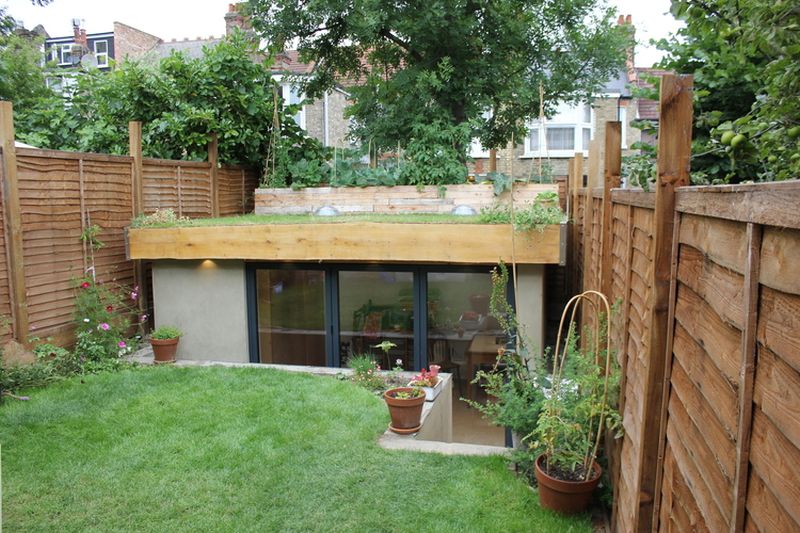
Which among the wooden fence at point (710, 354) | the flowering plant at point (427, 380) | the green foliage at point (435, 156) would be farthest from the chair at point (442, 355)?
the wooden fence at point (710, 354)

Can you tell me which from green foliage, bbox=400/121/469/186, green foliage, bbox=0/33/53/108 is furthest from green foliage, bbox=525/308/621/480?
green foliage, bbox=0/33/53/108

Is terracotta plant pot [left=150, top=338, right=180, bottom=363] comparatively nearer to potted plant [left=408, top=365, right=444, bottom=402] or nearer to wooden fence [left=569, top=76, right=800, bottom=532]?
potted plant [left=408, top=365, right=444, bottom=402]

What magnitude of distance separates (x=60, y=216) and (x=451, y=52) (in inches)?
283

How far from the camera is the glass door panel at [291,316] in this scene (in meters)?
7.92

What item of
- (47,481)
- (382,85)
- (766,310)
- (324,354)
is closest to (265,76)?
(382,85)

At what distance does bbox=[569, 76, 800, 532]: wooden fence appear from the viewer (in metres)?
0.95

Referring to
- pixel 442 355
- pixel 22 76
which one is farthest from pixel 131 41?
pixel 442 355

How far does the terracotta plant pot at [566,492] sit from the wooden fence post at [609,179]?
3.72 ft

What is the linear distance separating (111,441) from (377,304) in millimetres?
3626

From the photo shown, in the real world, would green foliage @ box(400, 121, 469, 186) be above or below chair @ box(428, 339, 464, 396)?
above

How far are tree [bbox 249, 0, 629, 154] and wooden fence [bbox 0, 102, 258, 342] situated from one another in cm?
A: 404

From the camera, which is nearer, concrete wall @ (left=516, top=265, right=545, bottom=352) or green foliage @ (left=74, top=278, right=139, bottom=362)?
concrete wall @ (left=516, top=265, right=545, bottom=352)

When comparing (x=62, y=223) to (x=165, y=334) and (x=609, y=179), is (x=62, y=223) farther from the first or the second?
(x=609, y=179)

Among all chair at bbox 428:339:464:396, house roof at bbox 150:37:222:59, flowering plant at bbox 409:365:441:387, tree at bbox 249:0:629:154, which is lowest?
chair at bbox 428:339:464:396
